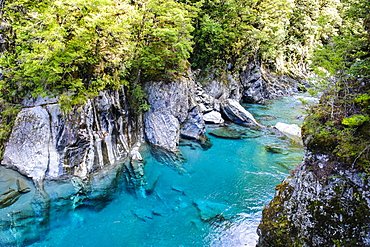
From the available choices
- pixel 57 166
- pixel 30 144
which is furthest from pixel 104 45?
pixel 57 166

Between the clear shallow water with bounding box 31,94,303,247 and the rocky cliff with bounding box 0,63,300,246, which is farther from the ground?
the rocky cliff with bounding box 0,63,300,246

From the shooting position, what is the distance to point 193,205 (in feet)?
29.7

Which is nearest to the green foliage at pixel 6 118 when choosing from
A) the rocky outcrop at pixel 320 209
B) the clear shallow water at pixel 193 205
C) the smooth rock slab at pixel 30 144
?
the smooth rock slab at pixel 30 144

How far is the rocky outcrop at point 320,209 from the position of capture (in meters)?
4.85

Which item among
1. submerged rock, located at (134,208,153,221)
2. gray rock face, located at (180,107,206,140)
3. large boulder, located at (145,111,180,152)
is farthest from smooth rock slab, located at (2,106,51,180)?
gray rock face, located at (180,107,206,140)

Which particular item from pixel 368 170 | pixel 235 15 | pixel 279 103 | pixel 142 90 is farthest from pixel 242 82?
pixel 368 170

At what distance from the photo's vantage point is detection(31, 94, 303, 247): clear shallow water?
291 inches

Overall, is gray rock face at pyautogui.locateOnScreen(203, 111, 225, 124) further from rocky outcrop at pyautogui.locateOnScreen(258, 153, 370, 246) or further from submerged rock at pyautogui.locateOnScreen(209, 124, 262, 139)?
rocky outcrop at pyautogui.locateOnScreen(258, 153, 370, 246)

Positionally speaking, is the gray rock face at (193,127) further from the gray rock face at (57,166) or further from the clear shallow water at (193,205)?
the gray rock face at (57,166)

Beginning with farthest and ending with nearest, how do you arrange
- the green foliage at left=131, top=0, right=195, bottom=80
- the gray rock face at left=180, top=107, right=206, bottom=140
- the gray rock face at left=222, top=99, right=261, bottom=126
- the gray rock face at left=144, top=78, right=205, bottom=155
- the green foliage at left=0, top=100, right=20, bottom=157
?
the gray rock face at left=222, top=99, right=261, bottom=126 < the gray rock face at left=180, top=107, right=206, bottom=140 < the gray rock face at left=144, top=78, right=205, bottom=155 < the green foliage at left=131, top=0, right=195, bottom=80 < the green foliage at left=0, top=100, right=20, bottom=157

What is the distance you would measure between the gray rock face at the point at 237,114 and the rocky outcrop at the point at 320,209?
12519mm

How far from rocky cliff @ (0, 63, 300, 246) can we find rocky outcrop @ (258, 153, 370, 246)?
5907 millimetres

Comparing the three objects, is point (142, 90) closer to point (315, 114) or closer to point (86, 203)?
point (86, 203)

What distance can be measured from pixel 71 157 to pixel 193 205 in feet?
18.2
